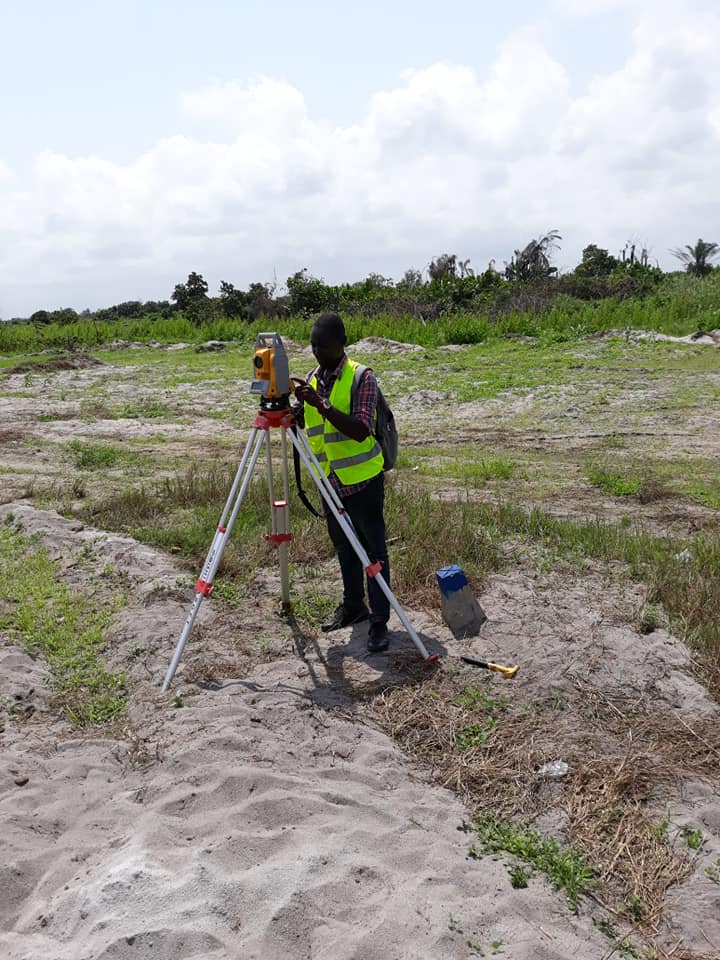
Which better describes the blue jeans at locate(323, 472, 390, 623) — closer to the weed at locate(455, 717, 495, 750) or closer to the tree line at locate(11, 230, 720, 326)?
the weed at locate(455, 717, 495, 750)

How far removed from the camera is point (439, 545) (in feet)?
18.2

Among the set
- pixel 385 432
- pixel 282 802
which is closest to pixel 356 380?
pixel 385 432

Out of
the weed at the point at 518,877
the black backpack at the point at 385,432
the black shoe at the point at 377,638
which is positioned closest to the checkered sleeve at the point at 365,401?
the black backpack at the point at 385,432

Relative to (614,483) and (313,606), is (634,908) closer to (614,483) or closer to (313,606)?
(313,606)

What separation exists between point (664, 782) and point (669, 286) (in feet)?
79.6

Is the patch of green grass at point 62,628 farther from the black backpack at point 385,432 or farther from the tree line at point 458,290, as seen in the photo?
the tree line at point 458,290

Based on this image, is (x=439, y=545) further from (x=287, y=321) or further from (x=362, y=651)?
(x=287, y=321)

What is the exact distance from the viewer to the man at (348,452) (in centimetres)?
405

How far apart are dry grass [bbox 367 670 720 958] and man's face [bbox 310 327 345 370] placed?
1759 millimetres

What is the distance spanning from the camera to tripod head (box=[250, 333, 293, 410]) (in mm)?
3936

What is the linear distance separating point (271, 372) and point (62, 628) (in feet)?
6.94

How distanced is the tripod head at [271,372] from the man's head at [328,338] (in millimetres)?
196

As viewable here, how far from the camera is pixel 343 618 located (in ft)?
15.6

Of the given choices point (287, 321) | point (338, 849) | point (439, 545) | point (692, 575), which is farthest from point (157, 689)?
point (287, 321)
